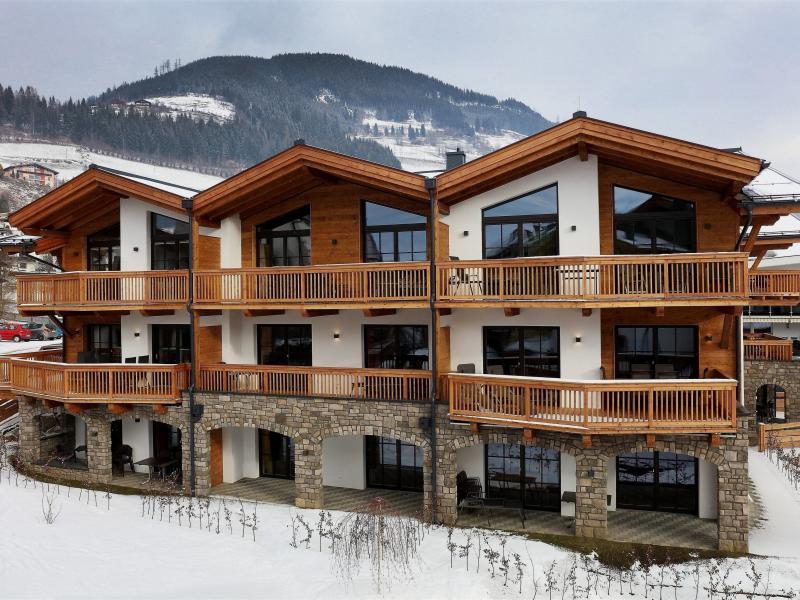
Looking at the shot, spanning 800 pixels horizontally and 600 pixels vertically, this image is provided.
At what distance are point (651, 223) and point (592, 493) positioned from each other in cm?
626

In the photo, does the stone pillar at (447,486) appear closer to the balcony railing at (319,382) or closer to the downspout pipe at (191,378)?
the balcony railing at (319,382)

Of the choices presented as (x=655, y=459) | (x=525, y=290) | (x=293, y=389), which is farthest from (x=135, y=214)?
(x=655, y=459)

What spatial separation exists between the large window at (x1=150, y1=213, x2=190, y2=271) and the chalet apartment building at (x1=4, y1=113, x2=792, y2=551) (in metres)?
0.07

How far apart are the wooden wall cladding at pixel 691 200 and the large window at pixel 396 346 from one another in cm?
499

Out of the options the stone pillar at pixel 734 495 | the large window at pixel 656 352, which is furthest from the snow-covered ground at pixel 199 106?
the stone pillar at pixel 734 495

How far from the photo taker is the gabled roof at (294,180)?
13454 millimetres

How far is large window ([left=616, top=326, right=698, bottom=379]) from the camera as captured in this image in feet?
43.6

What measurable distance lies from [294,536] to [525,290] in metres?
7.15

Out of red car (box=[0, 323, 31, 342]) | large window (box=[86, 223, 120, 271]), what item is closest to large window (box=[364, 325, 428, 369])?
large window (box=[86, 223, 120, 271])

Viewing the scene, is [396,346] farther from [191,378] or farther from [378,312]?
[191,378]

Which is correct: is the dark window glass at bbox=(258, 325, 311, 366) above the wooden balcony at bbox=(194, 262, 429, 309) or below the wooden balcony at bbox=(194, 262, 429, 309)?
below

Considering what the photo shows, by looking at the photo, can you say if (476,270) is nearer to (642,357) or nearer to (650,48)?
(642,357)

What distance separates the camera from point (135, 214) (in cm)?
1691

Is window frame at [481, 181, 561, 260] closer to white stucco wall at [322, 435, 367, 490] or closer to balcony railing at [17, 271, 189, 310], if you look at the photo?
white stucco wall at [322, 435, 367, 490]
